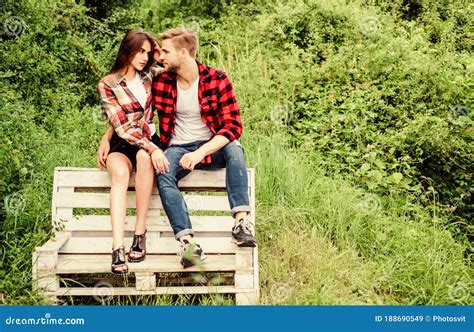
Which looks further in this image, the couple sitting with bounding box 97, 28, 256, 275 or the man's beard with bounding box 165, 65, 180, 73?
the man's beard with bounding box 165, 65, 180, 73

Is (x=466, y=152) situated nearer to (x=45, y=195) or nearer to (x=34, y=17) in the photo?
(x=45, y=195)

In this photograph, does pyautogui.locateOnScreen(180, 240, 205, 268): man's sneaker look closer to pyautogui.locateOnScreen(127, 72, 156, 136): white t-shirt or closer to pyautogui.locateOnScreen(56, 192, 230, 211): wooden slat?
pyautogui.locateOnScreen(56, 192, 230, 211): wooden slat

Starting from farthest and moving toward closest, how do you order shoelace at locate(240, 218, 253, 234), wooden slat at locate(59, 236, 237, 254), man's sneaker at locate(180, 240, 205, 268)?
wooden slat at locate(59, 236, 237, 254) < shoelace at locate(240, 218, 253, 234) < man's sneaker at locate(180, 240, 205, 268)

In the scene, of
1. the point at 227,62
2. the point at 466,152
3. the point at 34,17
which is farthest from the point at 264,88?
the point at 34,17

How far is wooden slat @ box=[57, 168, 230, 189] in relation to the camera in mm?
3723

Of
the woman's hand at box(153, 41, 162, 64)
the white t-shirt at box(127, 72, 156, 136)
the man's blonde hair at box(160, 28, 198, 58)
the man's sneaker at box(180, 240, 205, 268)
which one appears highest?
the man's blonde hair at box(160, 28, 198, 58)

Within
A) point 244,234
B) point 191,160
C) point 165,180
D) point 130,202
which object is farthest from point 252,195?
point 130,202

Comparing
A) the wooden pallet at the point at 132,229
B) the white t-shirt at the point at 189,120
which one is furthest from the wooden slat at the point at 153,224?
the white t-shirt at the point at 189,120

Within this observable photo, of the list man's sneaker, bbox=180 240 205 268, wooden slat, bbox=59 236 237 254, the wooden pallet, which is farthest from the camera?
wooden slat, bbox=59 236 237 254

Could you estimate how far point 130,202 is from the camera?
12.3 feet

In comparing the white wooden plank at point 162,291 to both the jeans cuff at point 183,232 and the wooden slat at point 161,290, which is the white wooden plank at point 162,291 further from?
the jeans cuff at point 183,232

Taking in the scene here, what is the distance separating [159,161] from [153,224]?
467mm

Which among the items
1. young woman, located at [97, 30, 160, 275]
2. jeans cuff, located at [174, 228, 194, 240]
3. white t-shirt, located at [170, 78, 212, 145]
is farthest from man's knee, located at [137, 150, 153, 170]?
jeans cuff, located at [174, 228, 194, 240]

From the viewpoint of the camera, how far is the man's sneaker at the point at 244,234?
3.37m
